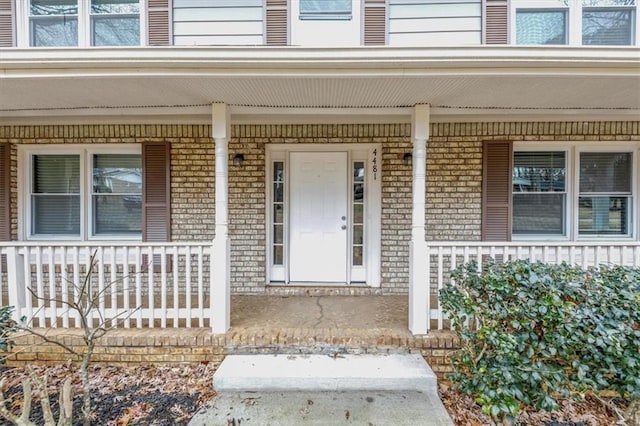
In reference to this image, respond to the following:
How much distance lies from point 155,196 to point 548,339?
438cm

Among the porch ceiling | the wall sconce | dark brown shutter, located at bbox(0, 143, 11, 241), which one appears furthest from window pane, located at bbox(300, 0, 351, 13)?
dark brown shutter, located at bbox(0, 143, 11, 241)

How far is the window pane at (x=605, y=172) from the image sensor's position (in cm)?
436

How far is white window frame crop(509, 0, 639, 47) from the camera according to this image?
4.00m

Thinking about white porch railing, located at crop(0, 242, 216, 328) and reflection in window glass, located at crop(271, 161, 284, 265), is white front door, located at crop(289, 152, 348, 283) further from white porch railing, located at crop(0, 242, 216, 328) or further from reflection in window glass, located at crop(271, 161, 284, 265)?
white porch railing, located at crop(0, 242, 216, 328)

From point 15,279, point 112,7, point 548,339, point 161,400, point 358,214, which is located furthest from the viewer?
point 358,214

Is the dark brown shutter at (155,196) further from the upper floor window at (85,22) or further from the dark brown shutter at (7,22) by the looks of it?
the dark brown shutter at (7,22)

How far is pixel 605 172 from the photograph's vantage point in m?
4.37

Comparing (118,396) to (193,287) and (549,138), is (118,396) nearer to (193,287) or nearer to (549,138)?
(193,287)

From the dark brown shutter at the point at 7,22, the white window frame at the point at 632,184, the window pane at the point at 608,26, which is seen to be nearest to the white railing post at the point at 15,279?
the dark brown shutter at the point at 7,22

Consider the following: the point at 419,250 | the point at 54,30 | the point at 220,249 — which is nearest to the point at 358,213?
the point at 419,250

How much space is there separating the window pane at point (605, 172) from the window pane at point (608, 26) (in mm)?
1366

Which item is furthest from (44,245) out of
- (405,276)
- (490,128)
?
(490,128)

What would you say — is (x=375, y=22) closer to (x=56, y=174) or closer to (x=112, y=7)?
(x=112, y=7)

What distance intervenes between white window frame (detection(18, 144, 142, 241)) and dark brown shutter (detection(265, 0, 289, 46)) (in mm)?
2255
